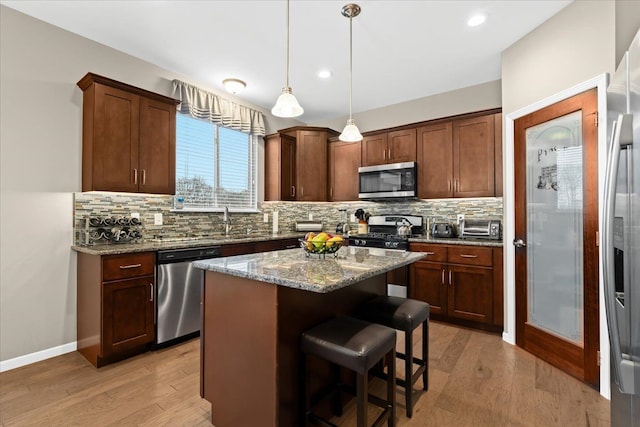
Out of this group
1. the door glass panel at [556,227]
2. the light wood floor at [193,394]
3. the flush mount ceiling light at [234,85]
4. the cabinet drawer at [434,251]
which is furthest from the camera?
the flush mount ceiling light at [234,85]

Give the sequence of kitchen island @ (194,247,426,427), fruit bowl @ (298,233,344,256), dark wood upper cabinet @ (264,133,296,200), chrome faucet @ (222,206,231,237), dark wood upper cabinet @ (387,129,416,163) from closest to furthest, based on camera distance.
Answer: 1. kitchen island @ (194,247,426,427)
2. fruit bowl @ (298,233,344,256)
3. chrome faucet @ (222,206,231,237)
4. dark wood upper cabinet @ (387,129,416,163)
5. dark wood upper cabinet @ (264,133,296,200)

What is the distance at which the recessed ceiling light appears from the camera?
2543 mm

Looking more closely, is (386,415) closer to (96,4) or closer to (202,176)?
(202,176)

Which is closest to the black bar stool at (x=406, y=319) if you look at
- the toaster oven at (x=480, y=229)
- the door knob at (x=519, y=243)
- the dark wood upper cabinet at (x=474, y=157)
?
the door knob at (x=519, y=243)

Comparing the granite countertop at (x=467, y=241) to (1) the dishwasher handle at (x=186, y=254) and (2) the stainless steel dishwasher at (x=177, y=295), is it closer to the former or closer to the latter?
(1) the dishwasher handle at (x=186, y=254)

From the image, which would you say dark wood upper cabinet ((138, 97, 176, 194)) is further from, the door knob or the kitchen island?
the door knob

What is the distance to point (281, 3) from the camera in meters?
2.38

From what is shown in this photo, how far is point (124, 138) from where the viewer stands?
9.26ft

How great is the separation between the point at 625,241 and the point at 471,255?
2.37 metres

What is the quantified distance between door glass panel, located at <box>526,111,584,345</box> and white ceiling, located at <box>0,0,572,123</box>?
1.05 m

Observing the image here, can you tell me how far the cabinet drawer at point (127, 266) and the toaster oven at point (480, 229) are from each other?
3438mm

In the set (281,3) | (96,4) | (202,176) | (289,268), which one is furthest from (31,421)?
(281,3)

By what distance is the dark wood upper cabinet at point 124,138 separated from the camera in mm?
2676

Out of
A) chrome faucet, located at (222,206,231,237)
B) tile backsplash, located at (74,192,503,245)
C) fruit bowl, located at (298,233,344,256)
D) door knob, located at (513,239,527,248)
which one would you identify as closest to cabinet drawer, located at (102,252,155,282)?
tile backsplash, located at (74,192,503,245)
